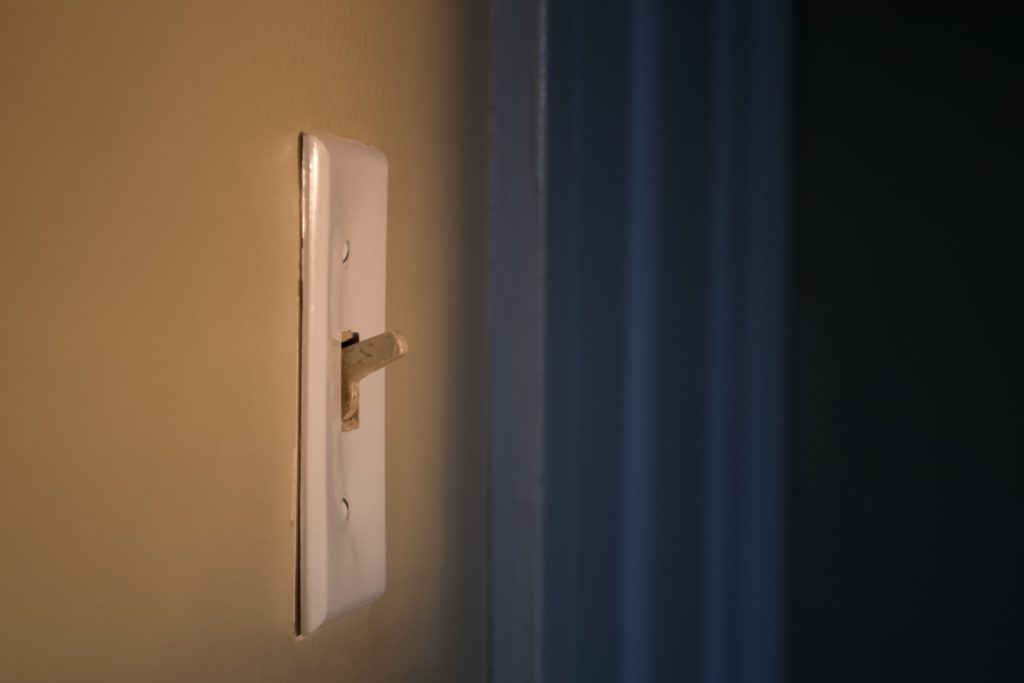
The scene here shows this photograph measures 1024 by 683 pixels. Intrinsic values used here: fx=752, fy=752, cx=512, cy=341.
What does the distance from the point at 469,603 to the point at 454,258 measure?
0.95 feet

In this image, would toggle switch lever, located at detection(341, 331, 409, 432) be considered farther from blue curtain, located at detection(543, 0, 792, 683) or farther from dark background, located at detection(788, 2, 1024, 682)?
dark background, located at detection(788, 2, 1024, 682)

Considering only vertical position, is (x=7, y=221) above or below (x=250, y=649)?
above

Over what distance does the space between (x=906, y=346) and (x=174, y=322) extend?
628mm

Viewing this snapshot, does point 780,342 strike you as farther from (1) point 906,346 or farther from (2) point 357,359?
(2) point 357,359

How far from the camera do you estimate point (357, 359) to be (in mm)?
432

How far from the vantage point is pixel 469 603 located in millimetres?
634

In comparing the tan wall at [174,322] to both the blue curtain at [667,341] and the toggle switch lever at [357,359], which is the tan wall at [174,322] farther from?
the blue curtain at [667,341]

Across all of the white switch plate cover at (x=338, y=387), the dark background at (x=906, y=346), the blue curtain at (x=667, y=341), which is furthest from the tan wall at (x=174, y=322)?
the dark background at (x=906, y=346)

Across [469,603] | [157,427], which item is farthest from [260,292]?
[469,603]

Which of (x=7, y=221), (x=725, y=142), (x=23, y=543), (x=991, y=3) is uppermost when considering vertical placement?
(x=991, y=3)

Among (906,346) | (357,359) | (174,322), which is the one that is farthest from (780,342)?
(174,322)

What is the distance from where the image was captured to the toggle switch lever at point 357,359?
1.38 feet

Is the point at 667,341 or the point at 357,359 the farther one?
the point at 667,341

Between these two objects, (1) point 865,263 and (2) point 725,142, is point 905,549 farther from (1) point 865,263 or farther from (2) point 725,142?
(2) point 725,142
